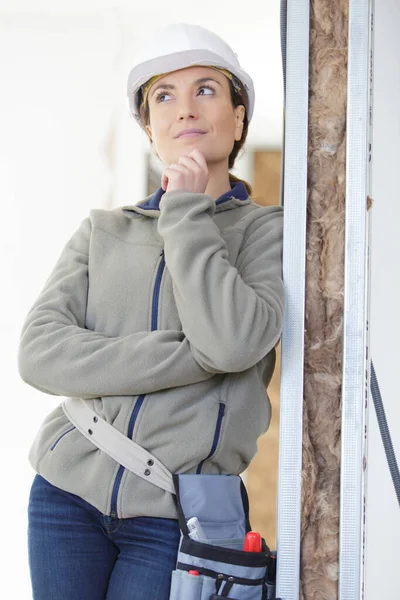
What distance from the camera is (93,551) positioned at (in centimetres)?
128

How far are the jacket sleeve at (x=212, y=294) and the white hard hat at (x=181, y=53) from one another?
273 mm

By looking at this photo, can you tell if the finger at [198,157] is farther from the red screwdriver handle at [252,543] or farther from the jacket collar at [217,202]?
the red screwdriver handle at [252,543]

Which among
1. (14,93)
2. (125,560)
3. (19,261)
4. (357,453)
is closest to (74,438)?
(125,560)

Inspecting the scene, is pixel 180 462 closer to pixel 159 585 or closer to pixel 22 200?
pixel 159 585

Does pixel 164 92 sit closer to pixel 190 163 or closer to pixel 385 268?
pixel 190 163

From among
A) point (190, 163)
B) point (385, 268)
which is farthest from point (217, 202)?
point (385, 268)

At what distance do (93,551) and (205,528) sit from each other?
0.17m

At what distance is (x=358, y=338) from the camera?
1.30 metres

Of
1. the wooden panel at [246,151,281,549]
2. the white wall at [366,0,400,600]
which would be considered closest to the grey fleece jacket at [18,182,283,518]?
the white wall at [366,0,400,600]

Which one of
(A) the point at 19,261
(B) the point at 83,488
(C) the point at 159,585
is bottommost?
(C) the point at 159,585

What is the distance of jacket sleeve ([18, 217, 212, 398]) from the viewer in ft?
4.13

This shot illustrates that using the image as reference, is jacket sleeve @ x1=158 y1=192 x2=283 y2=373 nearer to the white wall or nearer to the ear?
the ear

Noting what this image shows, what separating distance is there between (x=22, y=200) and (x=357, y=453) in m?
2.61

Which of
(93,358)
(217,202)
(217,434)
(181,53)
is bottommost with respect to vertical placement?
(217,434)
